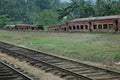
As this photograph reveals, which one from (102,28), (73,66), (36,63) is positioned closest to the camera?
(73,66)

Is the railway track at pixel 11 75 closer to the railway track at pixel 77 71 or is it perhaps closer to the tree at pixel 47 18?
the railway track at pixel 77 71

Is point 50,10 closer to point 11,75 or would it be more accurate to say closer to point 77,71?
point 77,71

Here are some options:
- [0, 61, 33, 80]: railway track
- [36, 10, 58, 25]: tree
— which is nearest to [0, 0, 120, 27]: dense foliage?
[36, 10, 58, 25]: tree

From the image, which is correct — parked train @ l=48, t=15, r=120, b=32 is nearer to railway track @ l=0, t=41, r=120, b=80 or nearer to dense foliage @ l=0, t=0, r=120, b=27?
dense foliage @ l=0, t=0, r=120, b=27

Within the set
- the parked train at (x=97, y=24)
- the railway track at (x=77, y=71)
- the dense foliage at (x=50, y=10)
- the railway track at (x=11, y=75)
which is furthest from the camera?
the dense foliage at (x=50, y=10)

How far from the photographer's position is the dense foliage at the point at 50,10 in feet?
Answer: 199

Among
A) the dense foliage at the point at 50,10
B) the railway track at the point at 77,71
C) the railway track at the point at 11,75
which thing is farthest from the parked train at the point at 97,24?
the railway track at the point at 11,75

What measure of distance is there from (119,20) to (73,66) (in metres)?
22.9

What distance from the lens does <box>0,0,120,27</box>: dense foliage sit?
60.8 m

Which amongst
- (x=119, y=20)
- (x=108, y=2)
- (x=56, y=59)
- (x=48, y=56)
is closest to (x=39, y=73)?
(x=56, y=59)

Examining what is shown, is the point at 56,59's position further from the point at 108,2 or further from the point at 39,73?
the point at 108,2

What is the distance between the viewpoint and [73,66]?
14.5 metres

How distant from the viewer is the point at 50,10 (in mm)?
101938

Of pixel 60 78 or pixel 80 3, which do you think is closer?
pixel 60 78
